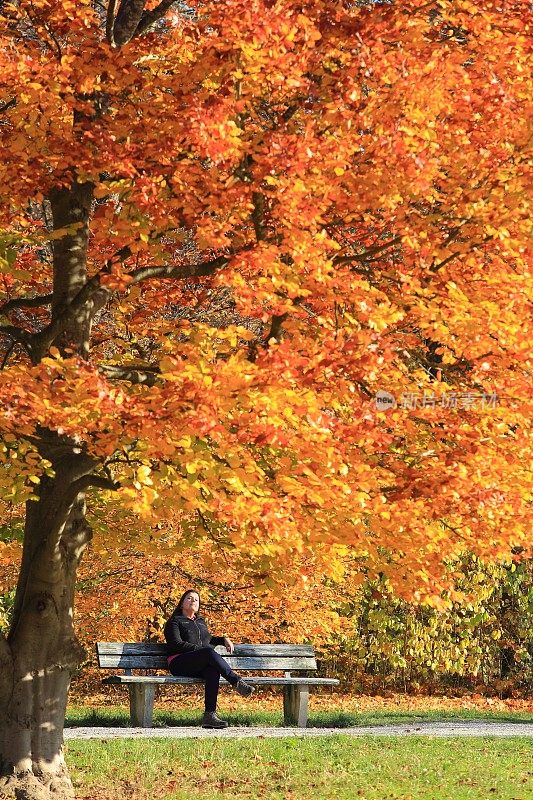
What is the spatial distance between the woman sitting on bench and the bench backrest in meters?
0.50

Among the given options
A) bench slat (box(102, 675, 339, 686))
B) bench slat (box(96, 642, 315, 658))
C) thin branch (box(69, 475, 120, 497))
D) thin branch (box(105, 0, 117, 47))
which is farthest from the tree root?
thin branch (box(105, 0, 117, 47))

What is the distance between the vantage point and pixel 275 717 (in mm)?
14609

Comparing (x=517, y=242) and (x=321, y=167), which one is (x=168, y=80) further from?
(x=517, y=242)

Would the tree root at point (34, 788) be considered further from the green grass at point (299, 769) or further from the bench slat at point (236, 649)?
the bench slat at point (236, 649)

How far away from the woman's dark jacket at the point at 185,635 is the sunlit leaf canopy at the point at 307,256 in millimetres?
3869

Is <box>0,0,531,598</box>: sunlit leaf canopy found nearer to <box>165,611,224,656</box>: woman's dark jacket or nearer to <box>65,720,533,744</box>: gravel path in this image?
<box>65,720,533,744</box>: gravel path

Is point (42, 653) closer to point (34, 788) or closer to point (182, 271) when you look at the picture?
point (34, 788)

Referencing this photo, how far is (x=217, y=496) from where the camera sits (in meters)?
7.30

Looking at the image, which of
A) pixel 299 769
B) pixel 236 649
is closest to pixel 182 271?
pixel 299 769

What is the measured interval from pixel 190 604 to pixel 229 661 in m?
1.42

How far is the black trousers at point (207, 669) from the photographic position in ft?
39.6

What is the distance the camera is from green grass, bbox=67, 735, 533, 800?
926 centimetres

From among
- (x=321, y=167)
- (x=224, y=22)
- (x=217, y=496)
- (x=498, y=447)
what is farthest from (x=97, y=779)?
(x=224, y=22)

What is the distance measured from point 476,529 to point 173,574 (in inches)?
314
